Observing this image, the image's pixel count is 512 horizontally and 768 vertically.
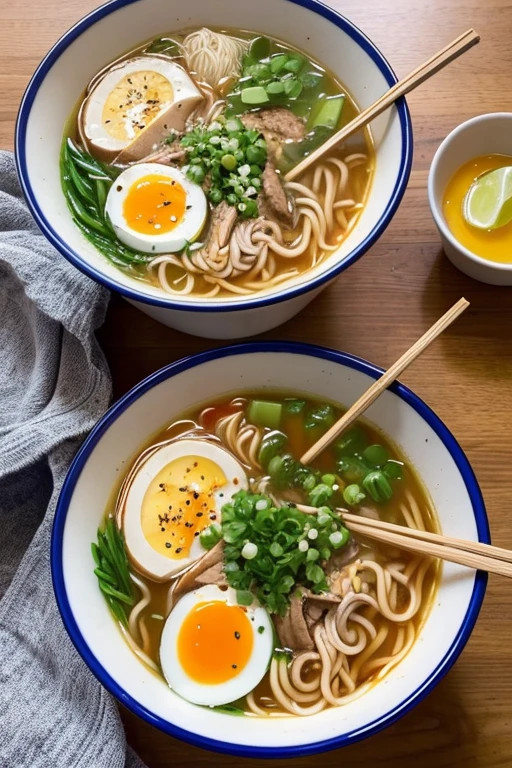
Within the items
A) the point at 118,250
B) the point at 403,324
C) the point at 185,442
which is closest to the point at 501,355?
the point at 403,324

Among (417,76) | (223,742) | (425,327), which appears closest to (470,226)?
(425,327)

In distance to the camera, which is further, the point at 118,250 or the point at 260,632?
the point at 118,250

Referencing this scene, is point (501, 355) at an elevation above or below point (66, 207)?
below

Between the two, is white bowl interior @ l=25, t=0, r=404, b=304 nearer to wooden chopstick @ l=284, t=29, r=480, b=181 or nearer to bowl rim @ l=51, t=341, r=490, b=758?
wooden chopstick @ l=284, t=29, r=480, b=181

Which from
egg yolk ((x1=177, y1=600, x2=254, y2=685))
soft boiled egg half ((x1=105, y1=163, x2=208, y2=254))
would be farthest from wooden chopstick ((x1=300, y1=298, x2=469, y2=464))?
soft boiled egg half ((x1=105, y1=163, x2=208, y2=254))

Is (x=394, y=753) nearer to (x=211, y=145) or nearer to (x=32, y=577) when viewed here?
(x=32, y=577)

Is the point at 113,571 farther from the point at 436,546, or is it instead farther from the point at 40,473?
the point at 436,546

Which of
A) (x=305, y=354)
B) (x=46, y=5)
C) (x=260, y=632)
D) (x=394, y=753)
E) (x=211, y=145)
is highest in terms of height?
(x=46, y=5)

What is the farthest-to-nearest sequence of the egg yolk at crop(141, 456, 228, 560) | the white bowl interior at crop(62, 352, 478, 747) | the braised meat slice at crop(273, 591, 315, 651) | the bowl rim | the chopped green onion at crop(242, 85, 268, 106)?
the chopped green onion at crop(242, 85, 268, 106)
the egg yolk at crop(141, 456, 228, 560)
the braised meat slice at crop(273, 591, 315, 651)
the white bowl interior at crop(62, 352, 478, 747)
the bowl rim
